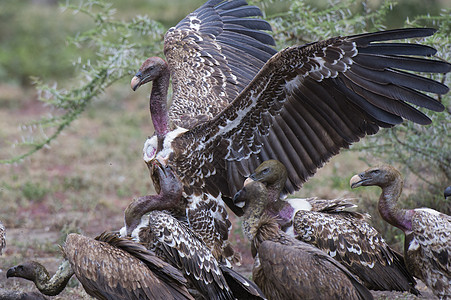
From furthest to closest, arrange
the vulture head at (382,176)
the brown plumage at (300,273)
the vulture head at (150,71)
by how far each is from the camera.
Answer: the vulture head at (150,71) < the vulture head at (382,176) < the brown plumage at (300,273)

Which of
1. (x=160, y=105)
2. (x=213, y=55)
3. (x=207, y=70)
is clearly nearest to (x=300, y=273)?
(x=160, y=105)

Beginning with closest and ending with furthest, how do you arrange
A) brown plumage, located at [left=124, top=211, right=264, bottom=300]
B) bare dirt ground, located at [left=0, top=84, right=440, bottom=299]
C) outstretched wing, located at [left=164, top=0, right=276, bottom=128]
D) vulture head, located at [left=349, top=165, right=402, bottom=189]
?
brown plumage, located at [left=124, top=211, right=264, bottom=300] < vulture head, located at [left=349, top=165, right=402, bottom=189] < outstretched wing, located at [left=164, top=0, right=276, bottom=128] < bare dirt ground, located at [left=0, top=84, right=440, bottom=299]

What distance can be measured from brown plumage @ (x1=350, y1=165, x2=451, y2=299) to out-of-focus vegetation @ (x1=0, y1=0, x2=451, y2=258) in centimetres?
144

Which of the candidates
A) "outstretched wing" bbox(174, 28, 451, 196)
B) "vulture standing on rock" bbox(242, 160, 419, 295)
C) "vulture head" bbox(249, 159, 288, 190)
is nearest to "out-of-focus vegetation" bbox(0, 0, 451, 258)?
"outstretched wing" bbox(174, 28, 451, 196)

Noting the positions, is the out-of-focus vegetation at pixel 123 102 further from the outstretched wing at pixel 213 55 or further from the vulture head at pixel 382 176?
the vulture head at pixel 382 176

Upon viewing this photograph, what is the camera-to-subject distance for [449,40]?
6.62m

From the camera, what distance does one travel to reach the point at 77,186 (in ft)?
30.7

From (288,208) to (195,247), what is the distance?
0.93 metres

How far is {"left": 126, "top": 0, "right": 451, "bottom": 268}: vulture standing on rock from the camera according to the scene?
16.1ft

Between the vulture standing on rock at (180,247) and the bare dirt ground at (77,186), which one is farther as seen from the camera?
the bare dirt ground at (77,186)

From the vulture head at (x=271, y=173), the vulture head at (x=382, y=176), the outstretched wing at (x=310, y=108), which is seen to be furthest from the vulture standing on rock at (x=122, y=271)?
the vulture head at (x=382, y=176)

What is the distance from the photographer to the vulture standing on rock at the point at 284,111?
4.91 m

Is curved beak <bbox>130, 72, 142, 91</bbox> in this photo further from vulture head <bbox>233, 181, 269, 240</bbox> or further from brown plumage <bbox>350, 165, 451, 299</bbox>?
brown plumage <bbox>350, 165, 451, 299</bbox>

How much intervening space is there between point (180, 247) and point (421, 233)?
1802 mm
